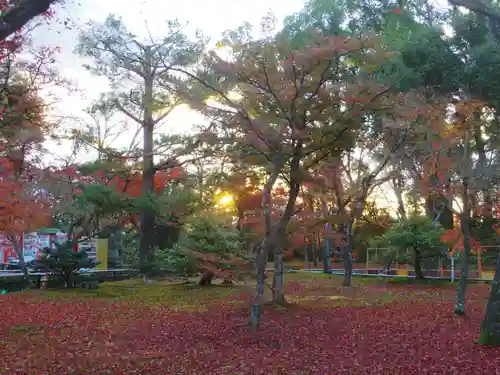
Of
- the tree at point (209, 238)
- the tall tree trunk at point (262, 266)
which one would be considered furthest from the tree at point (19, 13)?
the tree at point (209, 238)

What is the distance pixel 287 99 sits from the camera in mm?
8000

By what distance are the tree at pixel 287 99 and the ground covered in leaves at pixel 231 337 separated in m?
1.29

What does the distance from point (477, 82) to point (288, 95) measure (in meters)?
7.74

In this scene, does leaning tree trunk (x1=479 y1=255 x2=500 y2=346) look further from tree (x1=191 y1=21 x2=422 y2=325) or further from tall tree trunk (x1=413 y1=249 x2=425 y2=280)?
tall tree trunk (x1=413 y1=249 x2=425 y2=280)

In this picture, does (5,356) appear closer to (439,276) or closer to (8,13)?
(8,13)

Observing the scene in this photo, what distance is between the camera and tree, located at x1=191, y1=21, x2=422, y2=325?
25.5ft

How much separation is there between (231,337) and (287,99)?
381 centimetres

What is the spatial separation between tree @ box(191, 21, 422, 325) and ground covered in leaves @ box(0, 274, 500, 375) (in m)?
1.29

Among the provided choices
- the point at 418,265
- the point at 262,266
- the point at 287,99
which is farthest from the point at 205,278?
the point at 287,99

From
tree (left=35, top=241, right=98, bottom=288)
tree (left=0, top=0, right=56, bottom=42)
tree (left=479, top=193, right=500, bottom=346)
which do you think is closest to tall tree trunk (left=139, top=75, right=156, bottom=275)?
tree (left=35, top=241, right=98, bottom=288)

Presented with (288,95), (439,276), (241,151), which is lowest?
(439,276)

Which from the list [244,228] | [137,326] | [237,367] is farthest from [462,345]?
[244,228]

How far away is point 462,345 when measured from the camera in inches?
274

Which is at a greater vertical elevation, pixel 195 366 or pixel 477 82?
pixel 477 82
